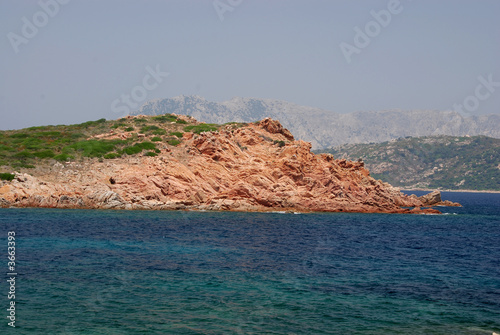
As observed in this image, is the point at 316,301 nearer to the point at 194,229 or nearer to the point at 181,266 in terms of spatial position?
the point at 181,266

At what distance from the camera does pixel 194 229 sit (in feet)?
160

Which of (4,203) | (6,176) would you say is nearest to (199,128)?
(6,176)

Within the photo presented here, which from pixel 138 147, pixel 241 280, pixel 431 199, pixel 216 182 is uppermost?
pixel 138 147

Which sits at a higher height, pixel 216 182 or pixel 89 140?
pixel 89 140

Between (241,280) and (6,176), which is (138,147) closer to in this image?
(6,176)

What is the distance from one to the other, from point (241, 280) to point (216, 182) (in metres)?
44.7

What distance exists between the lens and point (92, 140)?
80750 mm

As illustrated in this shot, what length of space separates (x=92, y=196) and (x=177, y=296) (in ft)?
145

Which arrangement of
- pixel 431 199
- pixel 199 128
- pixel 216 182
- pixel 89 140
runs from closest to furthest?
pixel 216 182 < pixel 89 140 < pixel 199 128 < pixel 431 199

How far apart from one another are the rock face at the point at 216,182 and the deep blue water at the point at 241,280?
12877 millimetres

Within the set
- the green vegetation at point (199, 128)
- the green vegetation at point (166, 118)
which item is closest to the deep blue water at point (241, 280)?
the green vegetation at point (199, 128)

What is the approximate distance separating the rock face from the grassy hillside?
2.52m

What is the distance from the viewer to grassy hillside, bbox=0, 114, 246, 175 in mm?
72000

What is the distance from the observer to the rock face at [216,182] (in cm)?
6438
